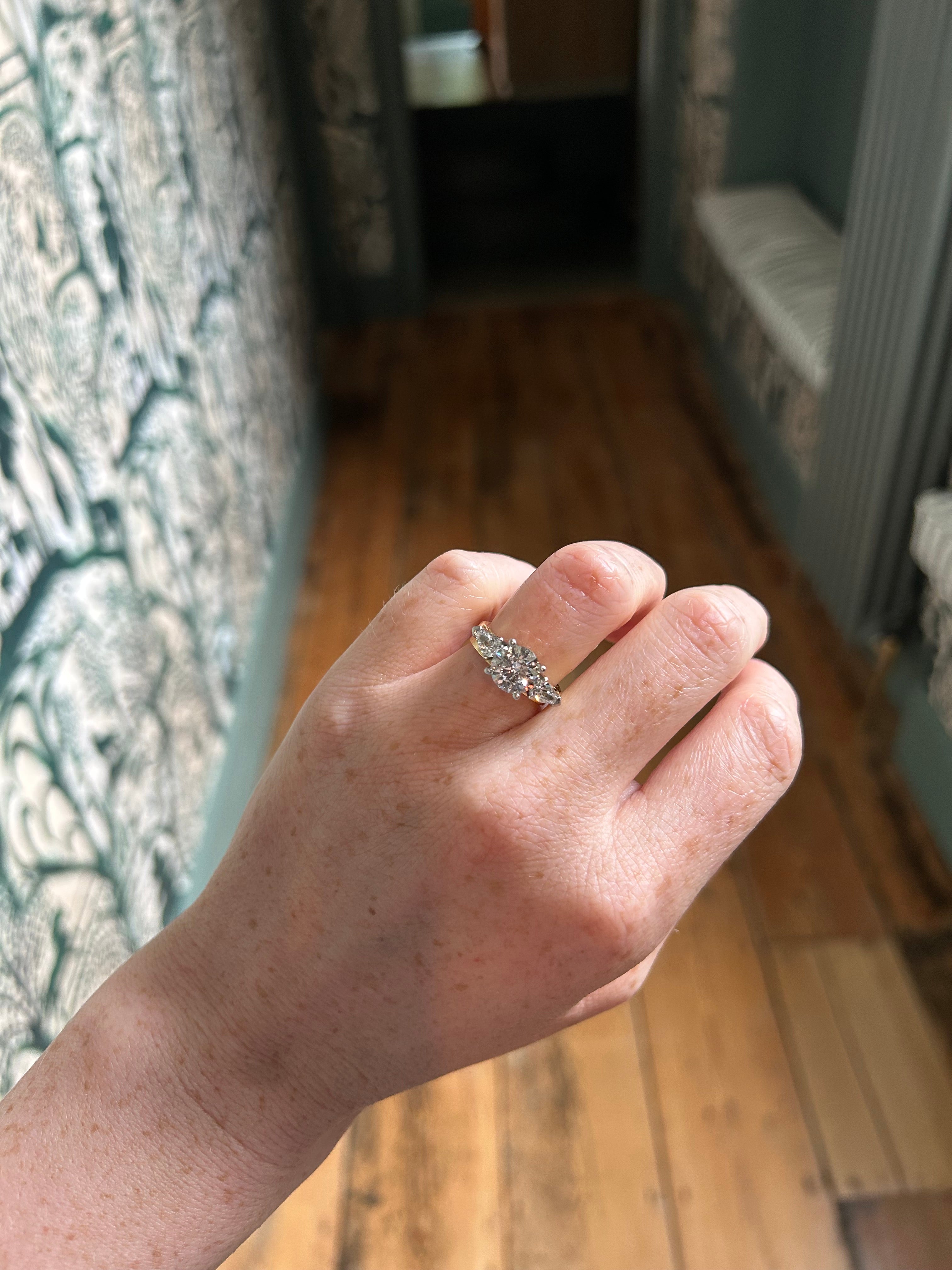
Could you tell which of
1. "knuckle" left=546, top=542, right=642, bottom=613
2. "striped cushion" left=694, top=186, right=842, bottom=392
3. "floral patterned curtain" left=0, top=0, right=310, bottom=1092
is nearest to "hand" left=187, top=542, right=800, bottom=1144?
"knuckle" left=546, top=542, right=642, bottom=613

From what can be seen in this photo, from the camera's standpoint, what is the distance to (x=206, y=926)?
0.43m

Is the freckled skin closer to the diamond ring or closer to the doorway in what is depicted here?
the diamond ring

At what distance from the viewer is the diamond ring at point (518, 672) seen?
15.2 inches

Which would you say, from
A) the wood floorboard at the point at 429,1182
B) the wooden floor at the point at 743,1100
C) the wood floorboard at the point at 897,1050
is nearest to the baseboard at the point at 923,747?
→ the wooden floor at the point at 743,1100

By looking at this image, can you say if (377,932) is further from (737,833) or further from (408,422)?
(408,422)

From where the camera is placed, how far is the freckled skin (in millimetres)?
392

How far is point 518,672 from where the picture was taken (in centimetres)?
39

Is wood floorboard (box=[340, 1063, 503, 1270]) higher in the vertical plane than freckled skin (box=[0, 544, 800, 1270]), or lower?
lower

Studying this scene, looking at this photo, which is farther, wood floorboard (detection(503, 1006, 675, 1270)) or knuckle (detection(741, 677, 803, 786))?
wood floorboard (detection(503, 1006, 675, 1270))

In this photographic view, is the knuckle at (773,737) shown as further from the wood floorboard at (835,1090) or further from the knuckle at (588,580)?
the wood floorboard at (835,1090)

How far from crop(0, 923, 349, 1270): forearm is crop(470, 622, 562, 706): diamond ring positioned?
0.21 meters

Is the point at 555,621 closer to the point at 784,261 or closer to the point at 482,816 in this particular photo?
the point at 482,816

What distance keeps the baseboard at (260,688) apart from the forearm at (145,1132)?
544 mm

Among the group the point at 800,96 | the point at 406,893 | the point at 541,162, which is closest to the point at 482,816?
the point at 406,893
